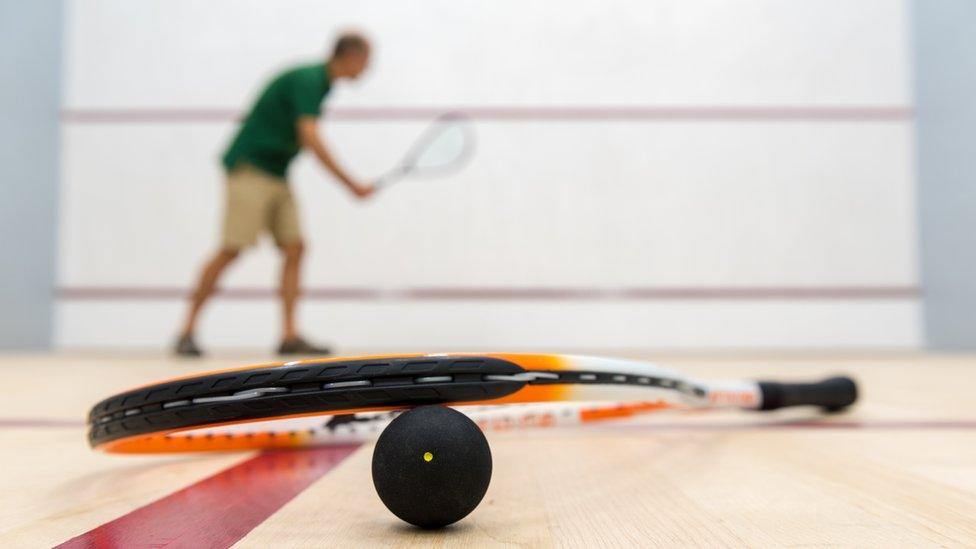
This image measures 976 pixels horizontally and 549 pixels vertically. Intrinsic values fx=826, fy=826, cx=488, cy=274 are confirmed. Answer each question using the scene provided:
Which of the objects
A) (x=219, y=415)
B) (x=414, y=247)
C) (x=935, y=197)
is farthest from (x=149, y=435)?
(x=935, y=197)

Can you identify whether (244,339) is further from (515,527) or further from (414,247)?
(515,527)

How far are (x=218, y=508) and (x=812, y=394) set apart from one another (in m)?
0.84

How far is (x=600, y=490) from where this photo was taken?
1.98 ft

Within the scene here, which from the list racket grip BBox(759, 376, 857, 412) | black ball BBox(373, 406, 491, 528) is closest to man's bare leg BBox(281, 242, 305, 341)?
racket grip BBox(759, 376, 857, 412)

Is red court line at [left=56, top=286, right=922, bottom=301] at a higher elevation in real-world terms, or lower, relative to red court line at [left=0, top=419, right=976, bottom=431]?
higher

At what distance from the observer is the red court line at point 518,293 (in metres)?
3.81

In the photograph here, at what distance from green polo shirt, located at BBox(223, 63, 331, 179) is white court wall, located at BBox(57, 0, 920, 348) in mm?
945

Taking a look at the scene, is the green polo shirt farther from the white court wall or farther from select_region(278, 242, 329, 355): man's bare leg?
the white court wall

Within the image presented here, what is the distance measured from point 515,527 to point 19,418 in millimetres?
978

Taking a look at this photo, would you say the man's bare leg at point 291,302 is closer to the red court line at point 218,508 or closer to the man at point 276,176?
the man at point 276,176

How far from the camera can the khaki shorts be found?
288 centimetres

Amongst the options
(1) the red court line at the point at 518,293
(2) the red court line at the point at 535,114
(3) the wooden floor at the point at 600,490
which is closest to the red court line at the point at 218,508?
(3) the wooden floor at the point at 600,490

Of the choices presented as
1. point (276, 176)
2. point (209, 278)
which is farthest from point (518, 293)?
point (209, 278)

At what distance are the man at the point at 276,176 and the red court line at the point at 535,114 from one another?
1012mm
